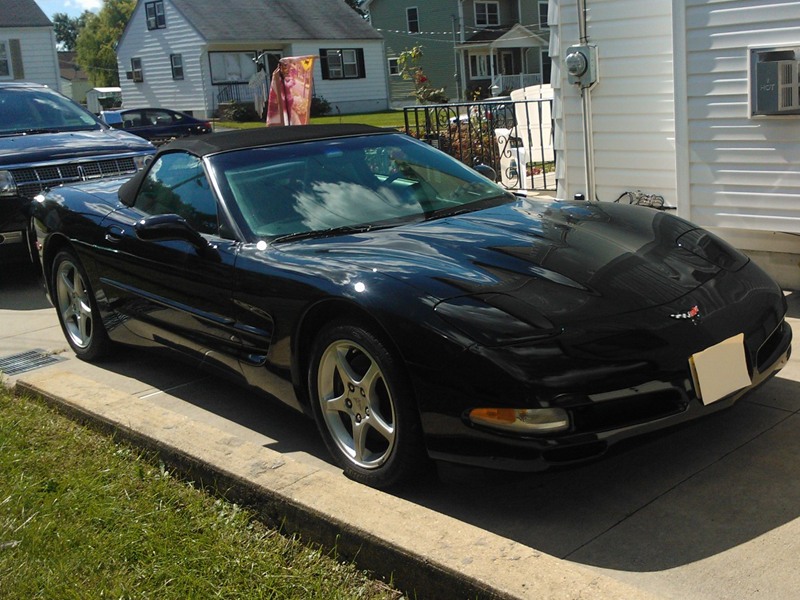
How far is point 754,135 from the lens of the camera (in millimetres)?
5805

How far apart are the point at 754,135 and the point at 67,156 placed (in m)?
5.82

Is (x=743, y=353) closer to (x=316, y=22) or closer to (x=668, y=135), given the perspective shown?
(x=668, y=135)

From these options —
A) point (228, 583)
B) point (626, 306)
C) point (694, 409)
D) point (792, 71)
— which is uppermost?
point (792, 71)

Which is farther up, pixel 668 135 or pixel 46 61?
pixel 46 61

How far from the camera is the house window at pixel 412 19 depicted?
5003 cm

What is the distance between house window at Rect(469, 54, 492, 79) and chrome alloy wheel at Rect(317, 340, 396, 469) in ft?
154

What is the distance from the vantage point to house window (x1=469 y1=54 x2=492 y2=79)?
49281mm

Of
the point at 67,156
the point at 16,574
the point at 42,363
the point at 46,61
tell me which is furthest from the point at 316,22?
the point at 16,574

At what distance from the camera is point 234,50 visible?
43062 millimetres

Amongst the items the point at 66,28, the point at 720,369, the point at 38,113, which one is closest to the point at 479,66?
the point at 38,113

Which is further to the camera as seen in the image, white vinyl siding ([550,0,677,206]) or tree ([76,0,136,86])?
tree ([76,0,136,86])

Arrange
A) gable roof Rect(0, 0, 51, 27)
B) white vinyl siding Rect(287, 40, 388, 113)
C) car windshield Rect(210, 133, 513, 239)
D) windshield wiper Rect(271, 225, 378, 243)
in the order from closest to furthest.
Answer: windshield wiper Rect(271, 225, 378, 243) → car windshield Rect(210, 133, 513, 239) → gable roof Rect(0, 0, 51, 27) → white vinyl siding Rect(287, 40, 388, 113)

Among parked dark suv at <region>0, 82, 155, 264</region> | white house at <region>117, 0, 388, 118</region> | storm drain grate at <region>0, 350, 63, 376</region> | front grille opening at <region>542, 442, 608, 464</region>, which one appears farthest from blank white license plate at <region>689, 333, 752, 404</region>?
white house at <region>117, 0, 388, 118</region>

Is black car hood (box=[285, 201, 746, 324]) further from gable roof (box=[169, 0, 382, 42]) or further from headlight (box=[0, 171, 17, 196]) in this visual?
gable roof (box=[169, 0, 382, 42])
